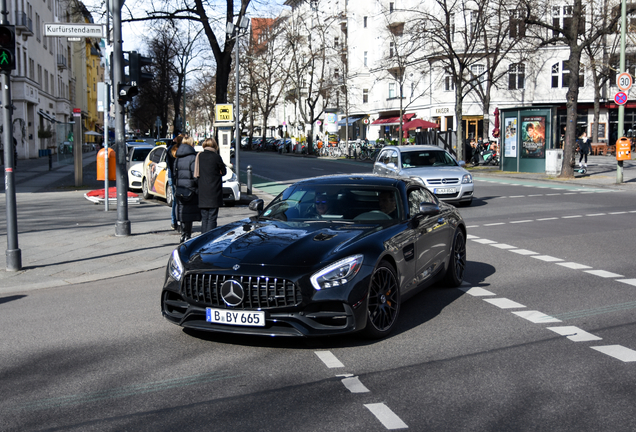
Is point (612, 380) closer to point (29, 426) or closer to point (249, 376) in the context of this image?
point (249, 376)

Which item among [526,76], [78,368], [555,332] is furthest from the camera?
[526,76]

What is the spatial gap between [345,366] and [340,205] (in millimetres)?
2136

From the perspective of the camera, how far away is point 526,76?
184 ft

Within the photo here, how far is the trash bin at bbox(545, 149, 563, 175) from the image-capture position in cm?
2895

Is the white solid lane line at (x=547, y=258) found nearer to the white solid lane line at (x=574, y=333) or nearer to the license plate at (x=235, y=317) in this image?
the white solid lane line at (x=574, y=333)

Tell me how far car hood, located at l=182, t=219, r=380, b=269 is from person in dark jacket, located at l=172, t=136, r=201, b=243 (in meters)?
4.60

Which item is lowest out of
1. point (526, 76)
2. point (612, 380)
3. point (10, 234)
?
point (612, 380)

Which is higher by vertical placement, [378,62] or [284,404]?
[378,62]

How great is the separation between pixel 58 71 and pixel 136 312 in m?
72.2

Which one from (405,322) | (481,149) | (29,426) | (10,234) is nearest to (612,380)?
(405,322)

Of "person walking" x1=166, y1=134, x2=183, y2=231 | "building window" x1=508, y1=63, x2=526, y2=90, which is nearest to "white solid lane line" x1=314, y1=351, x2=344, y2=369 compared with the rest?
"person walking" x1=166, y1=134, x2=183, y2=231

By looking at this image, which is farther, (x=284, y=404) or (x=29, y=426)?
(x=284, y=404)

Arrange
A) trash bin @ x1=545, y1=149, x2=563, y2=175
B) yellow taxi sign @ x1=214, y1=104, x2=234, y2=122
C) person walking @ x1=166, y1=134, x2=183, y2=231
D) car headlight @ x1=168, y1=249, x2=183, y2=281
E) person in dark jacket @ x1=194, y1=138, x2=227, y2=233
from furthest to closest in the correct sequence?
trash bin @ x1=545, y1=149, x2=563, y2=175 → yellow taxi sign @ x1=214, y1=104, x2=234, y2=122 → person walking @ x1=166, y1=134, x2=183, y2=231 → person in dark jacket @ x1=194, y1=138, x2=227, y2=233 → car headlight @ x1=168, y1=249, x2=183, y2=281

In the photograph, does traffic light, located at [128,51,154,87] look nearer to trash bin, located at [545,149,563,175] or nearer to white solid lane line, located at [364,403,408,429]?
white solid lane line, located at [364,403,408,429]
